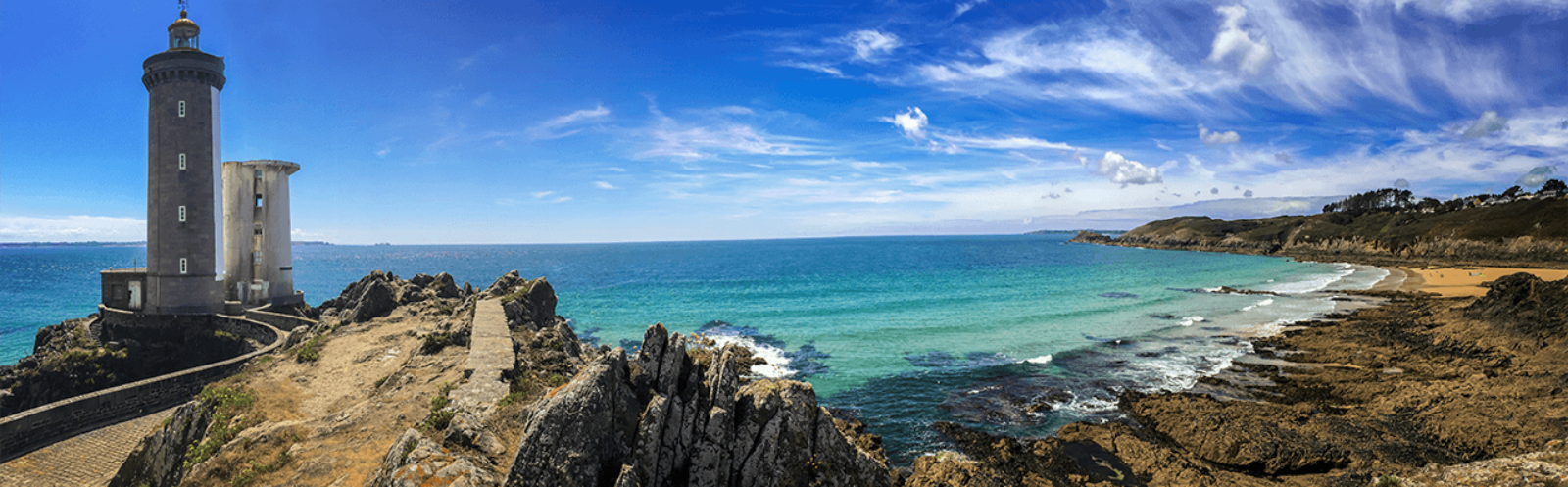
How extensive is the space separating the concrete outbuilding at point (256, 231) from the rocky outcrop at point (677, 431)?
39.4 meters

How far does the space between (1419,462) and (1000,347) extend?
52.2 feet

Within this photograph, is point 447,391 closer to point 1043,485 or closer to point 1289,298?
point 1043,485

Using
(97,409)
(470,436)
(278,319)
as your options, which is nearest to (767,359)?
(470,436)

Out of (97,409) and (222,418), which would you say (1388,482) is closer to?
(222,418)

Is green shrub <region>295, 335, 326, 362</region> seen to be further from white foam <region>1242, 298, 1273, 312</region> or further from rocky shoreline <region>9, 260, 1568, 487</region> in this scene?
white foam <region>1242, 298, 1273, 312</region>

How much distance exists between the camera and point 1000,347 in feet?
95.9

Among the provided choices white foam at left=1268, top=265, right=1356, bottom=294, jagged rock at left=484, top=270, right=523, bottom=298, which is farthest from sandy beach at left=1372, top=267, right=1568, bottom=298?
jagged rock at left=484, top=270, right=523, bottom=298

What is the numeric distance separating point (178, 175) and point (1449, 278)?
309ft

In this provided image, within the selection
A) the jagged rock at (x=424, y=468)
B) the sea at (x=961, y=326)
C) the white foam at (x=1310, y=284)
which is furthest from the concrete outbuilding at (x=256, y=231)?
the white foam at (x=1310, y=284)

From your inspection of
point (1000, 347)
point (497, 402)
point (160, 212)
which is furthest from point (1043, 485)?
point (160, 212)

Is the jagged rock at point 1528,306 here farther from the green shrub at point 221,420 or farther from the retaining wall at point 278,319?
the retaining wall at point 278,319

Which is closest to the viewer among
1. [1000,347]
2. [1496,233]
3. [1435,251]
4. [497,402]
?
[497,402]

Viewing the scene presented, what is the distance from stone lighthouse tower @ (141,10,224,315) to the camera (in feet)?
100

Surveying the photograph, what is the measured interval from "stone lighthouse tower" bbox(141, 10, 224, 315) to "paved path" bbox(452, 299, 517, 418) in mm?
23236
